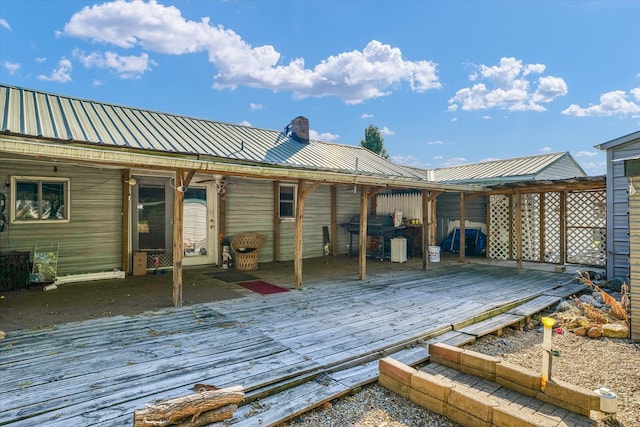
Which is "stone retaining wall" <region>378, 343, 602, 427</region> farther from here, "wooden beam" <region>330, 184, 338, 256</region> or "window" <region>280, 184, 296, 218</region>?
"wooden beam" <region>330, 184, 338, 256</region>

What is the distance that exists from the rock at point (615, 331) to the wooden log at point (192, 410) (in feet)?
13.6


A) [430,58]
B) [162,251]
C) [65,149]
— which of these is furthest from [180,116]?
[430,58]

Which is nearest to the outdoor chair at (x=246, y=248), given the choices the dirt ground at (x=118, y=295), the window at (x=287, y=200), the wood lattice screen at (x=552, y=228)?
the dirt ground at (x=118, y=295)

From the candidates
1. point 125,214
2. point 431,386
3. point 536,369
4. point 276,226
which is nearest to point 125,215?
point 125,214

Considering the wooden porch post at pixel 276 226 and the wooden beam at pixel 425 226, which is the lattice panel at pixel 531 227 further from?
the wooden porch post at pixel 276 226

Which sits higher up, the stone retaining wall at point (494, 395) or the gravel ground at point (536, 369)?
the stone retaining wall at point (494, 395)

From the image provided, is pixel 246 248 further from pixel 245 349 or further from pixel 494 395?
pixel 494 395

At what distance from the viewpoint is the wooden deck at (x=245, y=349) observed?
241 cm

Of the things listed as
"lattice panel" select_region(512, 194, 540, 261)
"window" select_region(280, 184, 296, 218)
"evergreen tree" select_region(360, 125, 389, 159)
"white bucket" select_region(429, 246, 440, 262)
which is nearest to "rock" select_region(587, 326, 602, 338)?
"white bucket" select_region(429, 246, 440, 262)

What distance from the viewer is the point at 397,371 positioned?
2.72 m

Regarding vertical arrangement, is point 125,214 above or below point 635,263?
above

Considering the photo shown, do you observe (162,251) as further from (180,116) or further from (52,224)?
(180,116)

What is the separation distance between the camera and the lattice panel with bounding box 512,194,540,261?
9.66m

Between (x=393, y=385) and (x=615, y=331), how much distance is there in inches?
119
